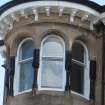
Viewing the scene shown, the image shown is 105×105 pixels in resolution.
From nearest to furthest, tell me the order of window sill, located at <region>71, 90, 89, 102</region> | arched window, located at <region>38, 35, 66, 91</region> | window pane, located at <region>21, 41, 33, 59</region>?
window sill, located at <region>71, 90, 89, 102</region> → arched window, located at <region>38, 35, 66, 91</region> → window pane, located at <region>21, 41, 33, 59</region>

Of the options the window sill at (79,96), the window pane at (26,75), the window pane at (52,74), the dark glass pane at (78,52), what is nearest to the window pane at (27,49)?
the window pane at (26,75)

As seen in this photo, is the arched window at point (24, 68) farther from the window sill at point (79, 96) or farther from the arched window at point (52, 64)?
the window sill at point (79, 96)

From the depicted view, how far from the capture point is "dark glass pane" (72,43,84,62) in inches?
923

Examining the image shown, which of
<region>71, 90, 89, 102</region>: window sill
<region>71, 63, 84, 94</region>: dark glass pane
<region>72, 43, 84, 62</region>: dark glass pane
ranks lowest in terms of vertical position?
<region>71, 90, 89, 102</region>: window sill

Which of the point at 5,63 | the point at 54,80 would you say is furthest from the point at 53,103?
the point at 5,63

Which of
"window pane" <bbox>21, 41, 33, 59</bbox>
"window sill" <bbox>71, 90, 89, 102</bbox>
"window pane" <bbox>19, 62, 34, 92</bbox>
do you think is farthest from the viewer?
"window pane" <bbox>21, 41, 33, 59</bbox>

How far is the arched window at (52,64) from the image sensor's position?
74.5 feet

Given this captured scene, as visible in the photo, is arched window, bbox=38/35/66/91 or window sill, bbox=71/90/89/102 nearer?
window sill, bbox=71/90/89/102

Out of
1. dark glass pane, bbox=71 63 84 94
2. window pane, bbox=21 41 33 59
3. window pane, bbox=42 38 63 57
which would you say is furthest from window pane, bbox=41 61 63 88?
window pane, bbox=21 41 33 59

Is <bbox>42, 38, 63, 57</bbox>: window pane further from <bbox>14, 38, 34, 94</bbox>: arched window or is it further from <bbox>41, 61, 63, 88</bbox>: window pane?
<bbox>14, 38, 34, 94</bbox>: arched window

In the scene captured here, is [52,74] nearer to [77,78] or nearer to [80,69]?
[77,78]

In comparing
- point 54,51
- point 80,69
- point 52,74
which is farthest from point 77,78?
point 54,51

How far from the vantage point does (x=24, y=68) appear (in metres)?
23.6

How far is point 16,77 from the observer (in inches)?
926
